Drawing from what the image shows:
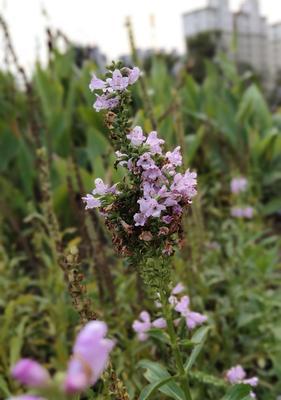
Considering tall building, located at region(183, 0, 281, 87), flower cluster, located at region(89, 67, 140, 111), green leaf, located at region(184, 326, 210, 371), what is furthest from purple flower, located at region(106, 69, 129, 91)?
tall building, located at region(183, 0, 281, 87)

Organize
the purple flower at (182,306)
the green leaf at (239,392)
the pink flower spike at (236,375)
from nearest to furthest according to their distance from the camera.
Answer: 1. the green leaf at (239,392)
2. the purple flower at (182,306)
3. the pink flower spike at (236,375)

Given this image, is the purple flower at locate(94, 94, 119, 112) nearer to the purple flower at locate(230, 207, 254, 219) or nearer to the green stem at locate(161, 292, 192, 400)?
the green stem at locate(161, 292, 192, 400)

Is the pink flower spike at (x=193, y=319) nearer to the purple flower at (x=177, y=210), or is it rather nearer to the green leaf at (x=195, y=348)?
the green leaf at (x=195, y=348)

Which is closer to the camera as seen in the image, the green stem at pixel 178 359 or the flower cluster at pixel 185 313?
the green stem at pixel 178 359

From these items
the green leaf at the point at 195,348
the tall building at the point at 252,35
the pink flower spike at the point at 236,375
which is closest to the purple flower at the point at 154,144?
the green leaf at the point at 195,348

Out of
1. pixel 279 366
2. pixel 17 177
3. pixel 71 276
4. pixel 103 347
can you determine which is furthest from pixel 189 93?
pixel 103 347

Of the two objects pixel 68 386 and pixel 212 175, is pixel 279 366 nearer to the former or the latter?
pixel 68 386

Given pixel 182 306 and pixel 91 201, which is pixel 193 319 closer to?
pixel 182 306
